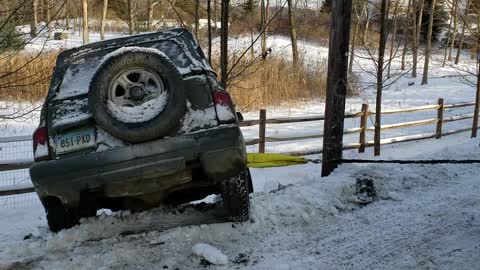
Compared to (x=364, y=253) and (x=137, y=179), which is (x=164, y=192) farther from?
(x=364, y=253)

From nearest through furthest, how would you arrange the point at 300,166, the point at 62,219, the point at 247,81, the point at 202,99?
the point at 202,99, the point at 62,219, the point at 300,166, the point at 247,81

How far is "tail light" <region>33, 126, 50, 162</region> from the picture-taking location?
3.79m

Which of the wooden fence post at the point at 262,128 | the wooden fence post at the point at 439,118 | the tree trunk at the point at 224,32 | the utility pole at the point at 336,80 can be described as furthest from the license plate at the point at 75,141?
the wooden fence post at the point at 439,118

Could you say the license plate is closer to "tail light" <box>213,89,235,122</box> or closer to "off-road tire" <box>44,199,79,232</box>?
"off-road tire" <box>44,199,79,232</box>

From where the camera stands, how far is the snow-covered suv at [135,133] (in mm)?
3668

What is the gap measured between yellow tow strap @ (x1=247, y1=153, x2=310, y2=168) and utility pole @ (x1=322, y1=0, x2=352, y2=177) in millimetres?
1903

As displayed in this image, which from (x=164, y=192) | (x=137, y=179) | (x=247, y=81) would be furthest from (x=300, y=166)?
(x=247, y=81)

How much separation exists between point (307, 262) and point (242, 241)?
0.62 metres

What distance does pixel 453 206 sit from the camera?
5.05m

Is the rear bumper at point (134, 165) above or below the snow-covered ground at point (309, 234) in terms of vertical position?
above

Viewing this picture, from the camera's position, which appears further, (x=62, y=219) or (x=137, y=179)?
(x=62, y=219)

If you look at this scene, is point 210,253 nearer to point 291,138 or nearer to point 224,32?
point 224,32

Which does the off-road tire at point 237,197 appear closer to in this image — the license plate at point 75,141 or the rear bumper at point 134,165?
the rear bumper at point 134,165

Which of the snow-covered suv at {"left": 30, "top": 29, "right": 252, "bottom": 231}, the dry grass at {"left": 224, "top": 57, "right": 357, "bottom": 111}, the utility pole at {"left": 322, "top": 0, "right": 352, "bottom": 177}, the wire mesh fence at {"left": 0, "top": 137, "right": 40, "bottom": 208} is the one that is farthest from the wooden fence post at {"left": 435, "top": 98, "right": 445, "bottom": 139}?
the snow-covered suv at {"left": 30, "top": 29, "right": 252, "bottom": 231}
